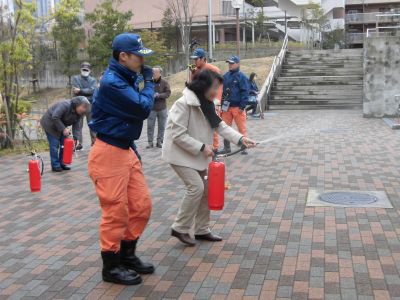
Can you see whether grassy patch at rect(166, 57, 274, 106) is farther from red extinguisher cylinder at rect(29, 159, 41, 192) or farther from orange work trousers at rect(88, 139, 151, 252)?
orange work trousers at rect(88, 139, 151, 252)

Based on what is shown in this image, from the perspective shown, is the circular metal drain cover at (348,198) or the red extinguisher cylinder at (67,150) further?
the red extinguisher cylinder at (67,150)

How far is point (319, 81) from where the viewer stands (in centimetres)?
2048

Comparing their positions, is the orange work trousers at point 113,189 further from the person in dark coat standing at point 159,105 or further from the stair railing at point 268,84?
the stair railing at point 268,84

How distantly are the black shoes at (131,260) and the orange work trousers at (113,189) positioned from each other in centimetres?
23

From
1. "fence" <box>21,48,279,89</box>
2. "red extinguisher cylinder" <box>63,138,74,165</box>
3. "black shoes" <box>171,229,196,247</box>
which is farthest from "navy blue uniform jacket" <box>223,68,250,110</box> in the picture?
"fence" <box>21,48,279,89</box>

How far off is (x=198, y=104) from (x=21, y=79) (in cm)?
940

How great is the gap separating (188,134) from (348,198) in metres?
2.64

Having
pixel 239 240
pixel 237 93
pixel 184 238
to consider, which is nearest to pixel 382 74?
pixel 237 93

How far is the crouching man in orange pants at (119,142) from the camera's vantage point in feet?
12.4

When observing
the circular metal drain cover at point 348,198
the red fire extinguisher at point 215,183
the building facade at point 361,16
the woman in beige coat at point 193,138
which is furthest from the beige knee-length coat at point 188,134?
the building facade at point 361,16

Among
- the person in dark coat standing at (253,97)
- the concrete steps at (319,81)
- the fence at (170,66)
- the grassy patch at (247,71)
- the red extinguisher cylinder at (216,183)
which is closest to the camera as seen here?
the red extinguisher cylinder at (216,183)

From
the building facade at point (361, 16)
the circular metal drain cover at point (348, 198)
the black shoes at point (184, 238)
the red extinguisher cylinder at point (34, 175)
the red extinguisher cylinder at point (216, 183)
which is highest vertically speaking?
the building facade at point (361, 16)

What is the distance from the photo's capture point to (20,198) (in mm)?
7039

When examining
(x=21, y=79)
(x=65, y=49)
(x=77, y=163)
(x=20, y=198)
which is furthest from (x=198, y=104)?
(x=65, y=49)
